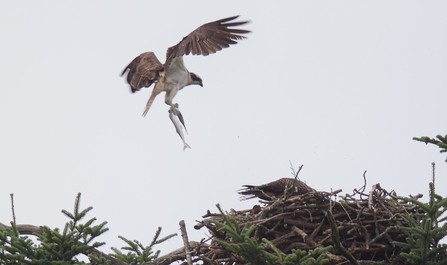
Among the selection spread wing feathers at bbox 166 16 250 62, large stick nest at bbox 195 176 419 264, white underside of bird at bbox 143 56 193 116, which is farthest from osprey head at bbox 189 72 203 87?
large stick nest at bbox 195 176 419 264

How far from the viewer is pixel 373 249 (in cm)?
635

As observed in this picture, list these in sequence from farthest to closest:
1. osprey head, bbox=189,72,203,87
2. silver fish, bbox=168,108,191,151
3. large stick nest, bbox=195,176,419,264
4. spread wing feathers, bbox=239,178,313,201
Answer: osprey head, bbox=189,72,203,87 < silver fish, bbox=168,108,191,151 < spread wing feathers, bbox=239,178,313,201 < large stick nest, bbox=195,176,419,264

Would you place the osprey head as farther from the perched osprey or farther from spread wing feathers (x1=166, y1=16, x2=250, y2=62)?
spread wing feathers (x1=166, y1=16, x2=250, y2=62)

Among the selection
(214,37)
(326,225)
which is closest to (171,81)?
(214,37)

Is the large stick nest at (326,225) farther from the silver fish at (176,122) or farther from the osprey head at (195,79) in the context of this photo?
the osprey head at (195,79)

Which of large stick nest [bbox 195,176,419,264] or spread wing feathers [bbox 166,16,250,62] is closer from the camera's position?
large stick nest [bbox 195,176,419,264]

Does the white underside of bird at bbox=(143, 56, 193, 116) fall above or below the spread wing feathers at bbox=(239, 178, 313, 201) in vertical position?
above

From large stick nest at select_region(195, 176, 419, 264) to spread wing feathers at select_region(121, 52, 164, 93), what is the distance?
10.1 feet

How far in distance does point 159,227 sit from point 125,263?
1.57 ft

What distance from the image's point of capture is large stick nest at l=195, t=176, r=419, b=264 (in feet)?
20.8

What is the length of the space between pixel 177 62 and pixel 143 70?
67 cm

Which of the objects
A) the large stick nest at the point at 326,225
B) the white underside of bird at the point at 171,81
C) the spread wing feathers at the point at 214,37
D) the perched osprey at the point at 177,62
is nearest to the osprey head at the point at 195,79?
the perched osprey at the point at 177,62

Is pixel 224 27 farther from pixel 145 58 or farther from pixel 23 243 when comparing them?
pixel 23 243

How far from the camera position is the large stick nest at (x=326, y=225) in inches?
250
